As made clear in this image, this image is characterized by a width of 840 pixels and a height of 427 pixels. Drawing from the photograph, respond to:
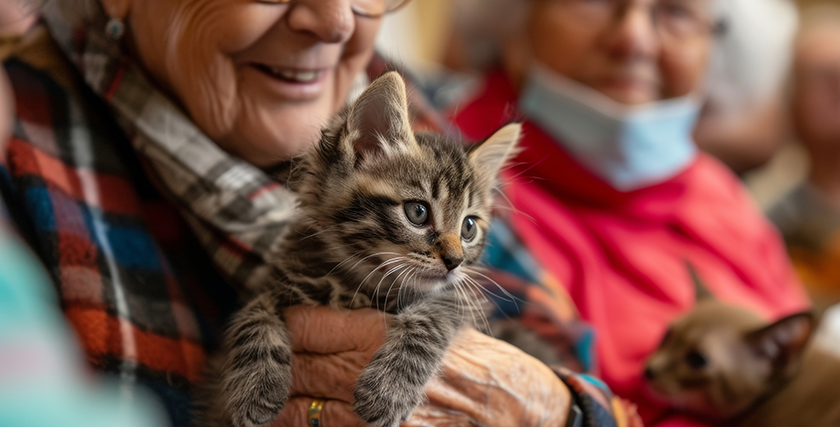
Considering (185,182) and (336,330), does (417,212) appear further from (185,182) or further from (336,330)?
(185,182)

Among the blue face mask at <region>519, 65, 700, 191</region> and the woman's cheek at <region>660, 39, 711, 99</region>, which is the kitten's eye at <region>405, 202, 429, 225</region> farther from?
the woman's cheek at <region>660, 39, 711, 99</region>

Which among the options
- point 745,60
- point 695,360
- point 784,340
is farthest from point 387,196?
point 745,60

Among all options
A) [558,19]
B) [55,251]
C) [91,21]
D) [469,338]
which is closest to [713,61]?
Result: [558,19]

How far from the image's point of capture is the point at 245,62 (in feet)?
3.61

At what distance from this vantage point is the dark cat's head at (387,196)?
0.94 m

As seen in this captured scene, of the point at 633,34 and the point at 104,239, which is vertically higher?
the point at 633,34

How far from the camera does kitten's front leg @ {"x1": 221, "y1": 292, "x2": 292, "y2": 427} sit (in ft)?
2.93

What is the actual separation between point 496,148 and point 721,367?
920mm

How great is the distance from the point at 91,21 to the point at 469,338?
3.23ft

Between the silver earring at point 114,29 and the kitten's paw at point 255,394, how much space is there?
Result: 2.33 feet

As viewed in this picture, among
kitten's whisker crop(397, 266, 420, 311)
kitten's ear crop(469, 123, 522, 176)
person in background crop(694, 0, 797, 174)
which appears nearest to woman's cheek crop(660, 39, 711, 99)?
person in background crop(694, 0, 797, 174)

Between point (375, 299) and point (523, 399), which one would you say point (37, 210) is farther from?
point (523, 399)

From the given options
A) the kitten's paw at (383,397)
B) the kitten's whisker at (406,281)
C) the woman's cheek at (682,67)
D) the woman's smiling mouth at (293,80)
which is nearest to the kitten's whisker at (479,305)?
the kitten's whisker at (406,281)

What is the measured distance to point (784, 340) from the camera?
1.46m
